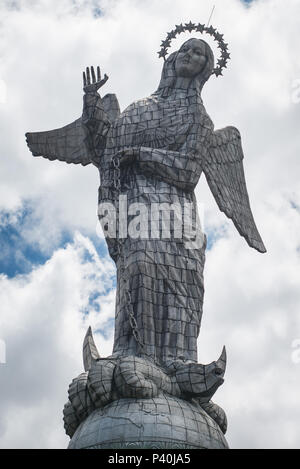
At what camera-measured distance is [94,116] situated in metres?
19.7

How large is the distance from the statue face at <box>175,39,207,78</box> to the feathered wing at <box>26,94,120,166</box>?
1.52 metres

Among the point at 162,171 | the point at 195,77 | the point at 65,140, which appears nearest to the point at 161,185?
the point at 162,171

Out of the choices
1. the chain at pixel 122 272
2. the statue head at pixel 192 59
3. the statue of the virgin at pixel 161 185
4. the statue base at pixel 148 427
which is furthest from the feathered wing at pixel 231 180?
the statue base at pixel 148 427

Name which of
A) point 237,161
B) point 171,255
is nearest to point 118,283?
point 171,255

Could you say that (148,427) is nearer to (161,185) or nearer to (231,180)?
(161,185)

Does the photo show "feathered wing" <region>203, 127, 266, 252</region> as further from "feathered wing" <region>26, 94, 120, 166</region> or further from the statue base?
the statue base

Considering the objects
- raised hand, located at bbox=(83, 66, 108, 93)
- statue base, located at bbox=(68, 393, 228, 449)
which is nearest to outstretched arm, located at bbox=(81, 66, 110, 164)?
raised hand, located at bbox=(83, 66, 108, 93)

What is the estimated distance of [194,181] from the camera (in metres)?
19.6

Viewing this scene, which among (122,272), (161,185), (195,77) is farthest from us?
(195,77)

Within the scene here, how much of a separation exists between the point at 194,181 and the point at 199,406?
4260mm

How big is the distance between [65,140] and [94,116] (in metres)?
1.57
